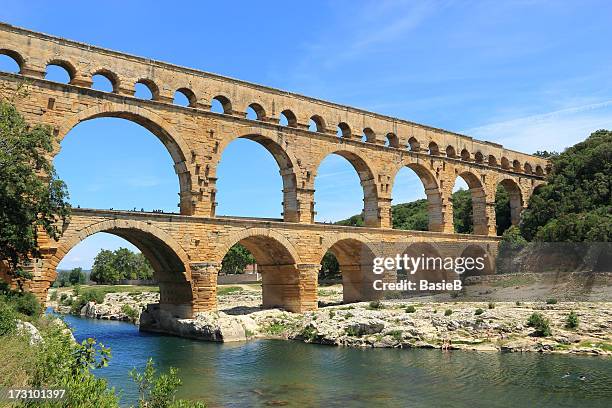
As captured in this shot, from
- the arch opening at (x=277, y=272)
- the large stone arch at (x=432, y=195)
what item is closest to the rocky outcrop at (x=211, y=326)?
the arch opening at (x=277, y=272)

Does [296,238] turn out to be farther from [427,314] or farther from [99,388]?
[99,388]

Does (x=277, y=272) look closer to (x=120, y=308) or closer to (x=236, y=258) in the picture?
(x=120, y=308)

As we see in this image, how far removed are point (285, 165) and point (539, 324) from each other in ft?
52.9

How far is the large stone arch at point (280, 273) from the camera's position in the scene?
99.1ft

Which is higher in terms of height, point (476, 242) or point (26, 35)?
point (26, 35)

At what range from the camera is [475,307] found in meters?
26.3

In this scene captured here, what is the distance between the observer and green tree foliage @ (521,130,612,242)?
34062 millimetres

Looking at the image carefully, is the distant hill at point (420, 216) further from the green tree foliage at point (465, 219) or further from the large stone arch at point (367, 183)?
the large stone arch at point (367, 183)

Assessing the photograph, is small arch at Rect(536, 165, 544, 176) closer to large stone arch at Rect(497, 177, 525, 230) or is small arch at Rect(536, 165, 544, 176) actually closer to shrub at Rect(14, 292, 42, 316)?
large stone arch at Rect(497, 177, 525, 230)

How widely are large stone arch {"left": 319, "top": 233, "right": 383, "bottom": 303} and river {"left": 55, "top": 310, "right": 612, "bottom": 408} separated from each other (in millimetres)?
12641

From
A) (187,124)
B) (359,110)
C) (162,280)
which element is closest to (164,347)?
(162,280)

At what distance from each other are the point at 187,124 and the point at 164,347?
10.8 meters

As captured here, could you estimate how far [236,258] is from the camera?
6712 cm

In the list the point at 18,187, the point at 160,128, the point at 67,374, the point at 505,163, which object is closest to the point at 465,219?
the point at 505,163
